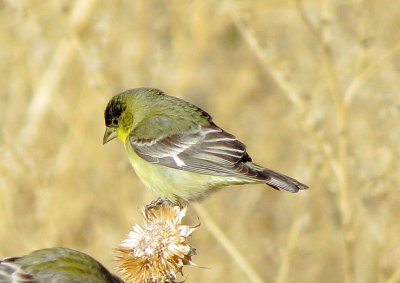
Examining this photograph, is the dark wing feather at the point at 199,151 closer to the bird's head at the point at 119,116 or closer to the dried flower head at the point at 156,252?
the bird's head at the point at 119,116

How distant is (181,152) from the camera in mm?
5594

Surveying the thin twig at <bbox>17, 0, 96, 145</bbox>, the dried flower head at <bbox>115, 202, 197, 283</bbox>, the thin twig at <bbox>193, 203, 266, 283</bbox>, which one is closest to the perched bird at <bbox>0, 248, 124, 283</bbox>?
the dried flower head at <bbox>115, 202, 197, 283</bbox>

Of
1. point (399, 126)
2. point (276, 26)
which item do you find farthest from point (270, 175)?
point (276, 26)

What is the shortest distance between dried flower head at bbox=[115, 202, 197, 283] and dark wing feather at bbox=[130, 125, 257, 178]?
38.1 inches

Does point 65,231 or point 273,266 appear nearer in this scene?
point 65,231

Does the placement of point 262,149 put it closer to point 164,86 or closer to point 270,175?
point 164,86

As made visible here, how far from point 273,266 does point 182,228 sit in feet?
17.2

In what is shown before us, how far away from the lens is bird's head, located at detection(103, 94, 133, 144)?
19.7 ft

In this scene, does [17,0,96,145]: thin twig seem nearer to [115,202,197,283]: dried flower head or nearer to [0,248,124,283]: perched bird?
[0,248,124,283]: perched bird

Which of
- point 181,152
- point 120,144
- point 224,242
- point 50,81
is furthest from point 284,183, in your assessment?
point 50,81

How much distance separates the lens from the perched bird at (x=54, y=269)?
15.0ft

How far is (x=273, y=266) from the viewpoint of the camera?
941 cm

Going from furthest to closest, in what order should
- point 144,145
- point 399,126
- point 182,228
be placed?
point 399,126
point 144,145
point 182,228

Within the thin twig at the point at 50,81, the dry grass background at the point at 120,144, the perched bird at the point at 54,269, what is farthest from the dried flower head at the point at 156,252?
the thin twig at the point at 50,81
